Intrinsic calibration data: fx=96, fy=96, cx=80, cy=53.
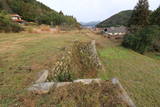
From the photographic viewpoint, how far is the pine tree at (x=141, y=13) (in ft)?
49.6

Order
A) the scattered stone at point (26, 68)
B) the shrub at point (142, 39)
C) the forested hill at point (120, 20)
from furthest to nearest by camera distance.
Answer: the forested hill at point (120, 20), the shrub at point (142, 39), the scattered stone at point (26, 68)

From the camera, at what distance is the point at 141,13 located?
15250 mm

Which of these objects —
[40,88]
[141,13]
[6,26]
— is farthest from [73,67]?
[141,13]

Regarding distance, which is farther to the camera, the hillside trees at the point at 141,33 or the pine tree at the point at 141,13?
the pine tree at the point at 141,13

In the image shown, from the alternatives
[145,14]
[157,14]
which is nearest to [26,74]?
[145,14]

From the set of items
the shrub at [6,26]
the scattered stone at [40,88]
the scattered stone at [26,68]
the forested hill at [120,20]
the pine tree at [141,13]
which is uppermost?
the forested hill at [120,20]

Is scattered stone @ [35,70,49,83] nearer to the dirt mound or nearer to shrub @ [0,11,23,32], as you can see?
the dirt mound

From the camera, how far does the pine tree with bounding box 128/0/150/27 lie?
15133 mm

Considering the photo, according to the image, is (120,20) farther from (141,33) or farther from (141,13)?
(141,33)

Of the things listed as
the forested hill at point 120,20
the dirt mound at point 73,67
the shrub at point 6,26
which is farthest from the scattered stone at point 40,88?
the forested hill at point 120,20

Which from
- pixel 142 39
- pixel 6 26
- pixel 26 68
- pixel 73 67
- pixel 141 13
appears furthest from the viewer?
pixel 141 13

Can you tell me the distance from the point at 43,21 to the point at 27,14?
966 centimetres

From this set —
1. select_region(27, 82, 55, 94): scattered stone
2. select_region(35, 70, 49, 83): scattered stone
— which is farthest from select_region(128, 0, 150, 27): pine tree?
select_region(27, 82, 55, 94): scattered stone

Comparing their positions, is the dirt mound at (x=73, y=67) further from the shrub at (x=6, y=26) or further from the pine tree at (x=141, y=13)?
the pine tree at (x=141, y=13)
